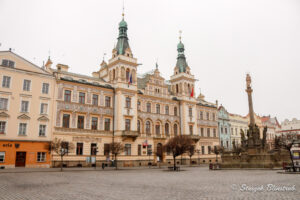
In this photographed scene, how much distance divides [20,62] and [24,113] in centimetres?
739

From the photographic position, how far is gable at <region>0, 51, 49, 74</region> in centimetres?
3522

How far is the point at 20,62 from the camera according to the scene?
36.4 m

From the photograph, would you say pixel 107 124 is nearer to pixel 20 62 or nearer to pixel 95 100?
pixel 95 100

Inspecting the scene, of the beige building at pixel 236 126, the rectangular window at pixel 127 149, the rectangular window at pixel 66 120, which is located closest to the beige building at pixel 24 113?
the rectangular window at pixel 66 120

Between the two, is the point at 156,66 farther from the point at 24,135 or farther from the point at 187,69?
the point at 24,135

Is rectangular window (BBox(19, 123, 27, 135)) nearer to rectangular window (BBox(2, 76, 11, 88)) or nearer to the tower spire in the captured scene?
rectangular window (BBox(2, 76, 11, 88))

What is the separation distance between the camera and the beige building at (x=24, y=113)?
110ft

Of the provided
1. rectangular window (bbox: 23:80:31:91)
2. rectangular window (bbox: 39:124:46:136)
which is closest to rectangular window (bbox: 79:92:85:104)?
rectangular window (bbox: 39:124:46:136)

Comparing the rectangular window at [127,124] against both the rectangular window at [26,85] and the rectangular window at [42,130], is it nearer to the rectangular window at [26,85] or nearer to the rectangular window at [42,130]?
the rectangular window at [42,130]

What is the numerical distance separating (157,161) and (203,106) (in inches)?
771

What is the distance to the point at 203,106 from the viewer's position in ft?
197

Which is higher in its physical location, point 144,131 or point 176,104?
point 176,104

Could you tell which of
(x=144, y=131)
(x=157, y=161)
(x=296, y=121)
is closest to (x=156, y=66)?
(x=144, y=131)

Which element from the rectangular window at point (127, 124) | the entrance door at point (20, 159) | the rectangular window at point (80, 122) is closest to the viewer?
the entrance door at point (20, 159)
